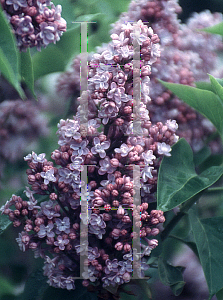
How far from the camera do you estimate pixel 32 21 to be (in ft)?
1.43

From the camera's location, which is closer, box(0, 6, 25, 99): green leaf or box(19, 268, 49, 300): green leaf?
box(0, 6, 25, 99): green leaf

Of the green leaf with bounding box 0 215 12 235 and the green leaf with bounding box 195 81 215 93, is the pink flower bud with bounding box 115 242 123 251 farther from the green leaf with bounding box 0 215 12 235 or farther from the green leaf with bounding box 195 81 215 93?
the green leaf with bounding box 195 81 215 93

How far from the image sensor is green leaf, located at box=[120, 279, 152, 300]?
547mm

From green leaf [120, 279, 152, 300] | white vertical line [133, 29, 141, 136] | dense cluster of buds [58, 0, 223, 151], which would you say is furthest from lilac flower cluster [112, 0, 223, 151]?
green leaf [120, 279, 152, 300]

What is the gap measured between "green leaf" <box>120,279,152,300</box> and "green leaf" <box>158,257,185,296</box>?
2 centimetres

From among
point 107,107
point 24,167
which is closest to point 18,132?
point 24,167

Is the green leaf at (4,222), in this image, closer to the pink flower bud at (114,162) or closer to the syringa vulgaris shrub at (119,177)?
the syringa vulgaris shrub at (119,177)

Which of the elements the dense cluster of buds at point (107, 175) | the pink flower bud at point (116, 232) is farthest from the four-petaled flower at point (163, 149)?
the pink flower bud at point (116, 232)

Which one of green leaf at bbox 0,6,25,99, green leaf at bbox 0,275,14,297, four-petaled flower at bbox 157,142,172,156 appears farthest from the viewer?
green leaf at bbox 0,275,14,297

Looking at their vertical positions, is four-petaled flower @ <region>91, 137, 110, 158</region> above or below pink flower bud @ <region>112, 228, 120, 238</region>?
above

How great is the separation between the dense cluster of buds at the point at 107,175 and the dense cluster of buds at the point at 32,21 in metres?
0.06

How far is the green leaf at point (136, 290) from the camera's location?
547 mm

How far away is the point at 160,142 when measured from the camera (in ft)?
1.71

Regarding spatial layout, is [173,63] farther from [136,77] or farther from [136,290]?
[136,290]
